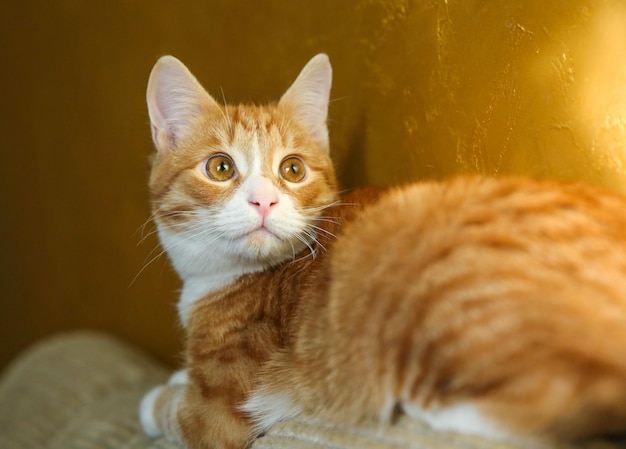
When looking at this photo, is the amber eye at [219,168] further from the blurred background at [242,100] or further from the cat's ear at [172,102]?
the blurred background at [242,100]

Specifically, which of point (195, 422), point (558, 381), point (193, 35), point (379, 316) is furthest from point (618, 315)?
point (193, 35)

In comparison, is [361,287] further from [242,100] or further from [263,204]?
[242,100]

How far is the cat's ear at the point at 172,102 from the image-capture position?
1325mm

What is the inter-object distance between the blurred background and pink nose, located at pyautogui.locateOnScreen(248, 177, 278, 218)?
342 mm

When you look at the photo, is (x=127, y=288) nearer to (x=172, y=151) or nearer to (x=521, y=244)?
(x=172, y=151)

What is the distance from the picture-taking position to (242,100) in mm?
1827

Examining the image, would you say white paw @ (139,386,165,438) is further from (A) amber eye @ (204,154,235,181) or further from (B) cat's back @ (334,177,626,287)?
(B) cat's back @ (334,177,626,287)

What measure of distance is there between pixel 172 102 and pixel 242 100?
0.48 meters

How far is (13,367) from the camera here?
2.55 metres

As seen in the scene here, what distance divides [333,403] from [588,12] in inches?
30.4

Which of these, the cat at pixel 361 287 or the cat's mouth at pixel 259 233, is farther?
the cat's mouth at pixel 259 233

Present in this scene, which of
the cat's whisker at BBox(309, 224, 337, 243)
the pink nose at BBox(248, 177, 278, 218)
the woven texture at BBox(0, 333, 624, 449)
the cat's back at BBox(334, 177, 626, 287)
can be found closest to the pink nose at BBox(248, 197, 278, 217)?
the pink nose at BBox(248, 177, 278, 218)

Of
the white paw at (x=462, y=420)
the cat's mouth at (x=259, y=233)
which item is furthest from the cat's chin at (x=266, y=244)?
the white paw at (x=462, y=420)

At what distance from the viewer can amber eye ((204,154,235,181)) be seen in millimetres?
1282
